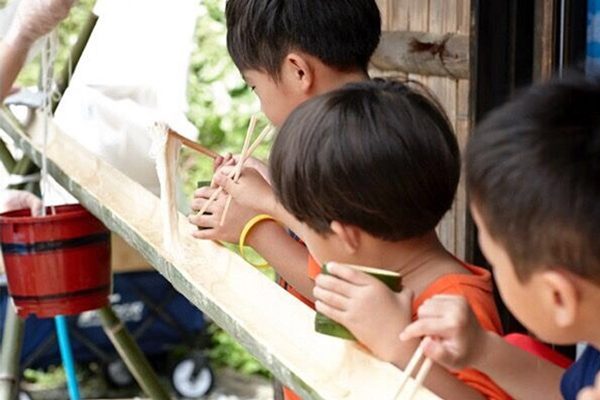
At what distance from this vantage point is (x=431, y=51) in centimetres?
393

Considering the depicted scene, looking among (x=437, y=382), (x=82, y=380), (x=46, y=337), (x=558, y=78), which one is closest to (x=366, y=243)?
(x=437, y=382)

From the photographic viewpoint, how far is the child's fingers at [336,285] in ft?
6.23

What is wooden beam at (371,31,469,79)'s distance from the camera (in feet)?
12.4

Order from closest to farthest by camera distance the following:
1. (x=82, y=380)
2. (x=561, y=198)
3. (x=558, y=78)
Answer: (x=561, y=198), (x=558, y=78), (x=82, y=380)

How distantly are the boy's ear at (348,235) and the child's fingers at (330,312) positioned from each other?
6.6 inches

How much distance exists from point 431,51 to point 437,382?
2.17 meters

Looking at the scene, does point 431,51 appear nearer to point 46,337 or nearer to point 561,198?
point 561,198

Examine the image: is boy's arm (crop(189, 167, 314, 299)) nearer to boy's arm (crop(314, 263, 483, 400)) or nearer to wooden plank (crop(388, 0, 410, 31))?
boy's arm (crop(314, 263, 483, 400))

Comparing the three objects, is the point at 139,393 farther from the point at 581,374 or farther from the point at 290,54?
the point at 581,374

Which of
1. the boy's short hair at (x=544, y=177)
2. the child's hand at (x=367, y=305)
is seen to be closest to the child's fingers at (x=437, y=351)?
the child's hand at (x=367, y=305)

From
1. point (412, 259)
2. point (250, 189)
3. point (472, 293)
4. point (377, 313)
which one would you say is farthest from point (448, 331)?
point (250, 189)

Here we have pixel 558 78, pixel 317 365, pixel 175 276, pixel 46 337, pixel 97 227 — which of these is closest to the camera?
pixel 558 78

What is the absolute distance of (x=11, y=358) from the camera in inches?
161

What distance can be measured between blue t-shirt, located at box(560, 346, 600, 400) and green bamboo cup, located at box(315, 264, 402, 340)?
270 millimetres
